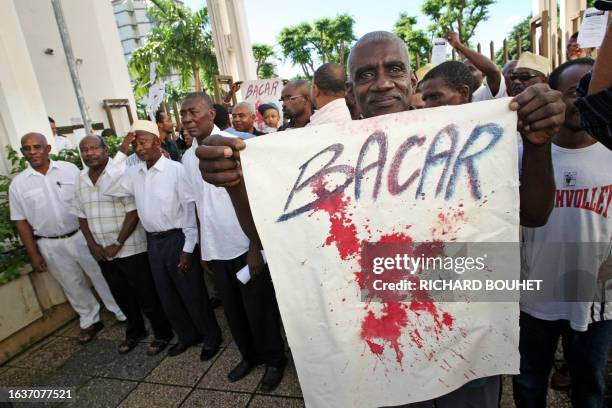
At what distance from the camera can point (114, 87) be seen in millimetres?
11070

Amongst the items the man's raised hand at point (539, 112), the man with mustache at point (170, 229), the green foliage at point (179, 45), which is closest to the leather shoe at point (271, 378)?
the man with mustache at point (170, 229)

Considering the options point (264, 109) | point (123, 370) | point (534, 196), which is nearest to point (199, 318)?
point (123, 370)

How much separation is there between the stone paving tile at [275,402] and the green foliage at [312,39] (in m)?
44.6

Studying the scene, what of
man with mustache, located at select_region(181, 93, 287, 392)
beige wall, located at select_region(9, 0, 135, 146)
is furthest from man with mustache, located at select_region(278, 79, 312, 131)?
beige wall, located at select_region(9, 0, 135, 146)

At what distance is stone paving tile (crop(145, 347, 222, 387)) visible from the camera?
3016mm

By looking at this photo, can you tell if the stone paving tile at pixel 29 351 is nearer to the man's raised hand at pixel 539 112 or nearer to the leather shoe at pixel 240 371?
the leather shoe at pixel 240 371

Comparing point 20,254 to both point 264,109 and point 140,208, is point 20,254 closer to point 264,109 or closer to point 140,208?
point 140,208

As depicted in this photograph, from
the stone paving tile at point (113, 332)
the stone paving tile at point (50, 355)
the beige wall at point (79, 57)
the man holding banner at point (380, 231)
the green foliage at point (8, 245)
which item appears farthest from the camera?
the beige wall at point (79, 57)

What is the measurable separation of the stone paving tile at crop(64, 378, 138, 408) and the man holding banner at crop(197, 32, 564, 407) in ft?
7.82

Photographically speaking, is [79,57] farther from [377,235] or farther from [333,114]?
[377,235]

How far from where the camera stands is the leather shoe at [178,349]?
340cm

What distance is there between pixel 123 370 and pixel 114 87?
10045 mm

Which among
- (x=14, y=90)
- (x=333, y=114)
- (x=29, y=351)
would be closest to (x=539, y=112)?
(x=333, y=114)

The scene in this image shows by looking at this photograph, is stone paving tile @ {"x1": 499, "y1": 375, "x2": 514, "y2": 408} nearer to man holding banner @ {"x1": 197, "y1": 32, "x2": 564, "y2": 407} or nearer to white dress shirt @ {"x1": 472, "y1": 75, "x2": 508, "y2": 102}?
man holding banner @ {"x1": 197, "y1": 32, "x2": 564, "y2": 407}
